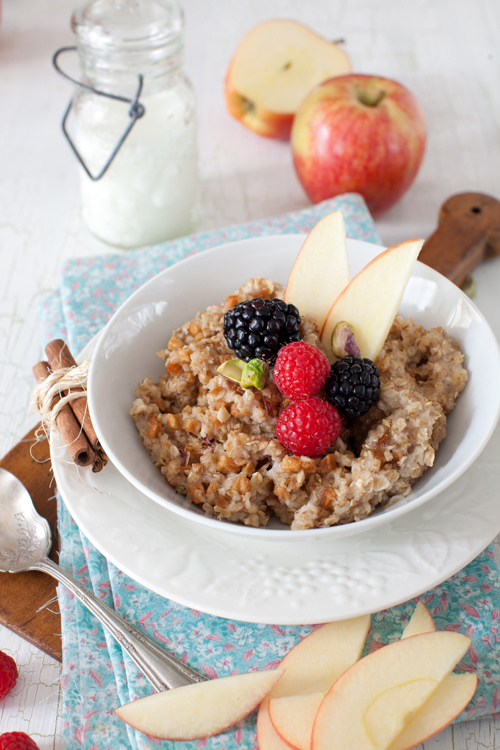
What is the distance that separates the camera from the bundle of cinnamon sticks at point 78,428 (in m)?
1.67

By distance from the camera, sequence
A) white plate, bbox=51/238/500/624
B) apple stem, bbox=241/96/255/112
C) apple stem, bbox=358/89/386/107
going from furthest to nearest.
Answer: apple stem, bbox=241/96/255/112
apple stem, bbox=358/89/386/107
white plate, bbox=51/238/500/624

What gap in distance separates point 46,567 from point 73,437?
0.34m

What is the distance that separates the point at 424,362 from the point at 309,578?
68cm

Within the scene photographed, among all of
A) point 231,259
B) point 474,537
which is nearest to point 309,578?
point 474,537

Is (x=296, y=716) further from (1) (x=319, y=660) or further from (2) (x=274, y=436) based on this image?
(2) (x=274, y=436)

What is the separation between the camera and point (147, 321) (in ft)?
6.16

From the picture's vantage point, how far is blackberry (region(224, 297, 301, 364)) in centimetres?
161

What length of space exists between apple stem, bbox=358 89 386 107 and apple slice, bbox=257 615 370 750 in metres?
2.13

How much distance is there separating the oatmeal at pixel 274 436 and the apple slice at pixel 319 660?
24 cm

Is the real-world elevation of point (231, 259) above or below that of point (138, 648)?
above

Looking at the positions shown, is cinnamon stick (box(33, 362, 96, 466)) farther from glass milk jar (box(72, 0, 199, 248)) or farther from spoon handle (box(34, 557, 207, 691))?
glass milk jar (box(72, 0, 199, 248))

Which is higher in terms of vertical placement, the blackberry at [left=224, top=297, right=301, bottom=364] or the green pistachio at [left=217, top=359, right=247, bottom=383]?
the blackberry at [left=224, top=297, right=301, bottom=364]

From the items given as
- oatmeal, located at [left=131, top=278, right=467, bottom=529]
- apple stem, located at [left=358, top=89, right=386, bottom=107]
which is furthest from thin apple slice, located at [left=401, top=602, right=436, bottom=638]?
apple stem, located at [left=358, top=89, right=386, bottom=107]

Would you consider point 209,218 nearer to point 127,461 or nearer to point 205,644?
point 127,461
